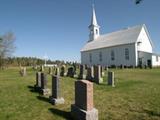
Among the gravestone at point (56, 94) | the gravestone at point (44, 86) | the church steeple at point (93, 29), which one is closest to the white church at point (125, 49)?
the church steeple at point (93, 29)

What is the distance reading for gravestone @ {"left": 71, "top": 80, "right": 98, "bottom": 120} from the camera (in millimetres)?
6758

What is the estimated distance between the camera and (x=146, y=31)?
157 ft

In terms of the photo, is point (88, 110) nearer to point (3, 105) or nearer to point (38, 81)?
point (3, 105)

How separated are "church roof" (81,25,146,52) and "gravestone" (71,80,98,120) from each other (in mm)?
38261

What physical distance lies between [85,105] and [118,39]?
43418mm

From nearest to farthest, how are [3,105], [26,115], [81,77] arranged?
[26,115]
[3,105]
[81,77]

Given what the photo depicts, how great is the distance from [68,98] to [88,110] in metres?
3.78

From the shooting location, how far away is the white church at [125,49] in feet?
144

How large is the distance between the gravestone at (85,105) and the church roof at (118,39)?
3826 centimetres

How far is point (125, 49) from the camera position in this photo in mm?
45781

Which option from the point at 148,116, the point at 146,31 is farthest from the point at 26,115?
the point at 146,31

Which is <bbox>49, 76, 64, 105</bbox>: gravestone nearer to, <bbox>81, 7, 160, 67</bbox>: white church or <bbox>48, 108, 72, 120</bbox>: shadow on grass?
<bbox>48, 108, 72, 120</bbox>: shadow on grass

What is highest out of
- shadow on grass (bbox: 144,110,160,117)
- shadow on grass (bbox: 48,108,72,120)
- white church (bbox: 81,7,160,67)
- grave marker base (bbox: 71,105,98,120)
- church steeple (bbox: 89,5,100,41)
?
church steeple (bbox: 89,5,100,41)

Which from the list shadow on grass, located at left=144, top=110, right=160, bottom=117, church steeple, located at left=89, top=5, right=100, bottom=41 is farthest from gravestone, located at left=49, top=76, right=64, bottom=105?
church steeple, located at left=89, top=5, right=100, bottom=41
